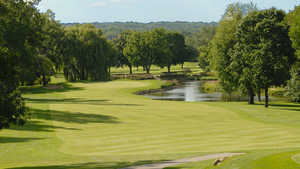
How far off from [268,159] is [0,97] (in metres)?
12.4

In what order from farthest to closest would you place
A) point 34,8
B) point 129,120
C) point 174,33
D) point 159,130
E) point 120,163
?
point 174,33 < point 34,8 < point 129,120 < point 159,130 < point 120,163

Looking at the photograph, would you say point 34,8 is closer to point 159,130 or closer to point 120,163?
point 159,130

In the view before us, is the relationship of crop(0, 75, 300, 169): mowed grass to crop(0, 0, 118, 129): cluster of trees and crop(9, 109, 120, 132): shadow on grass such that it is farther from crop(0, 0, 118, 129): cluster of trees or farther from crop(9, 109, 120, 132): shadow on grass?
crop(0, 0, 118, 129): cluster of trees

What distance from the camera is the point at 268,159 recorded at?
1677 cm

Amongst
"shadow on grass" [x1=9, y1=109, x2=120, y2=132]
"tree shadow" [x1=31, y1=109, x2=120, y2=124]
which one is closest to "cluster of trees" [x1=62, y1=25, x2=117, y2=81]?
"shadow on grass" [x1=9, y1=109, x2=120, y2=132]

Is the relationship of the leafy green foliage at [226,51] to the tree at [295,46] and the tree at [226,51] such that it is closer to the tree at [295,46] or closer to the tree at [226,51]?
the tree at [226,51]

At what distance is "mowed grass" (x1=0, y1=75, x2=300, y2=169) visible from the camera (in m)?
22.5

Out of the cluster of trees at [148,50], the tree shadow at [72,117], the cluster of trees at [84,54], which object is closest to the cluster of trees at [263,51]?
the tree shadow at [72,117]

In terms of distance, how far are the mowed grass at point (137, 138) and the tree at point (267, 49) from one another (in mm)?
6931

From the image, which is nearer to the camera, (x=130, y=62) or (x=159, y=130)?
(x=159, y=130)

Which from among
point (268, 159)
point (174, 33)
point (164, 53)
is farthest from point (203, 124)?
point (174, 33)

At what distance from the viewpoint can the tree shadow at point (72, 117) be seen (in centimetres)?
4119

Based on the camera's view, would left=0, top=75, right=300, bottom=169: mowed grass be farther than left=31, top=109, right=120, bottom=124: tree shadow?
No

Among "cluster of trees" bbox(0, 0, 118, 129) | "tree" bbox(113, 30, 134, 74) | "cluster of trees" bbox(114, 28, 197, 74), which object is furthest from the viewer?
"tree" bbox(113, 30, 134, 74)
